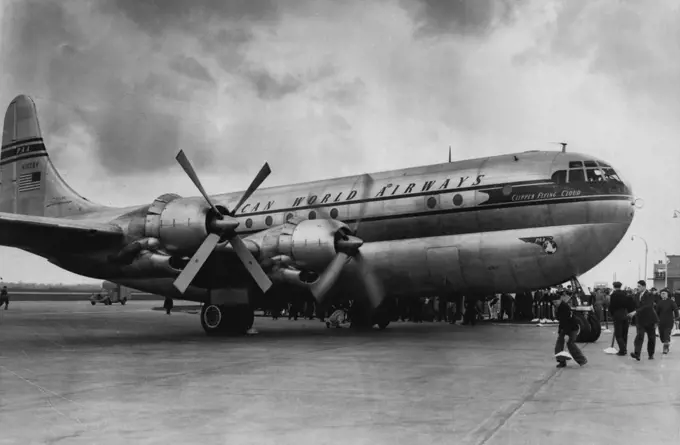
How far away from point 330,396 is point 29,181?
20.7 m

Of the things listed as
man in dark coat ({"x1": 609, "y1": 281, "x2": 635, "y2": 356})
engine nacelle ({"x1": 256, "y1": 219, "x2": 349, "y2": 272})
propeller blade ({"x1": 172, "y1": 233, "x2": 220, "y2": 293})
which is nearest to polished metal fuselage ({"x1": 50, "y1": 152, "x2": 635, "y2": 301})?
engine nacelle ({"x1": 256, "y1": 219, "x2": 349, "y2": 272})

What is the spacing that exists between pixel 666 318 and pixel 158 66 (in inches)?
489

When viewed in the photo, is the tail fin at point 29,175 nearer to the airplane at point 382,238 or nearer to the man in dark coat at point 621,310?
the airplane at point 382,238

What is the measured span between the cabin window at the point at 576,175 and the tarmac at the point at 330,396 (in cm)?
472

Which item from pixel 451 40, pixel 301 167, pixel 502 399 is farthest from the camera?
pixel 301 167

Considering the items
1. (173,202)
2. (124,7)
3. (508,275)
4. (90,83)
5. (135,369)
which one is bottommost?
(135,369)

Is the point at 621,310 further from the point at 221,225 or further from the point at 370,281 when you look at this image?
the point at 221,225

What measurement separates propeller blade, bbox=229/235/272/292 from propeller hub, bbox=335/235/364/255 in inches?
88.7

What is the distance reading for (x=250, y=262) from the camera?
58.3 ft

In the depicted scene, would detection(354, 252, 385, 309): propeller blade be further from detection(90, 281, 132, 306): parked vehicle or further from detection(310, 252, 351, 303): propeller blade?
detection(90, 281, 132, 306): parked vehicle

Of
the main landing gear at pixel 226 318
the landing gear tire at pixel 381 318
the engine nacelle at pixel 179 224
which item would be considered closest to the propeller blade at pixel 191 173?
the engine nacelle at pixel 179 224

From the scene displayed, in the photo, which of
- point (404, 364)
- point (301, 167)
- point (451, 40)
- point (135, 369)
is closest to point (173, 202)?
point (301, 167)

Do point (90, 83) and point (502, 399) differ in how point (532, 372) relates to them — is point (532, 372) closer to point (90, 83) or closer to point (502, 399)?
point (502, 399)

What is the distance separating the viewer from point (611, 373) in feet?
37.8
